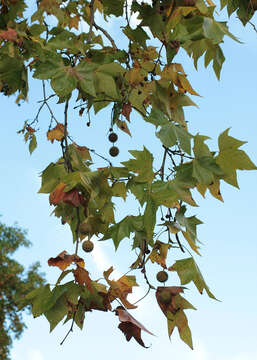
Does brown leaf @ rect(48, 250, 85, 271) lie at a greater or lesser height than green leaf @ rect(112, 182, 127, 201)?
lesser

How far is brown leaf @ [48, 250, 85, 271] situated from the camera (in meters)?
1.72

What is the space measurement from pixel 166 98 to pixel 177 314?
0.90m

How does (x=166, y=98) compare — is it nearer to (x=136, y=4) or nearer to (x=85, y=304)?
(x=136, y=4)

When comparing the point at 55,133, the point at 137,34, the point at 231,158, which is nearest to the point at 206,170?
the point at 231,158

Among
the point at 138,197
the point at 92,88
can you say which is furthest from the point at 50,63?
the point at 138,197

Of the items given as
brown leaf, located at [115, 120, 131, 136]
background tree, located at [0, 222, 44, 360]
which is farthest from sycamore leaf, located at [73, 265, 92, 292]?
background tree, located at [0, 222, 44, 360]

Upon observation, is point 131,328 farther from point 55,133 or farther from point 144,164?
point 55,133

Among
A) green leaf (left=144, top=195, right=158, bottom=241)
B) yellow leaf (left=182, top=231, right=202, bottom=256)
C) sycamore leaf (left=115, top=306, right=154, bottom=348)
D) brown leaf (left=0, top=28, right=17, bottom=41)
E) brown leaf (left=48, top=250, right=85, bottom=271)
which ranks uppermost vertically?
brown leaf (left=0, top=28, right=17, bottom=41)

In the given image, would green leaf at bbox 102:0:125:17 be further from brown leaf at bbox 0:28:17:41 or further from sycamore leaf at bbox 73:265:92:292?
sycamore leaf at bbox 73:265:92:292

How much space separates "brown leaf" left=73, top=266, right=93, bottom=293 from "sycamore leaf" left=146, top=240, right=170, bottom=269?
1.24 ft

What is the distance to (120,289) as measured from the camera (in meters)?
1.93

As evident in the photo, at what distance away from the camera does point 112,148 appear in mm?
2527

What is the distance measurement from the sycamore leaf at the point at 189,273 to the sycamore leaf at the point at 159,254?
0.61ft

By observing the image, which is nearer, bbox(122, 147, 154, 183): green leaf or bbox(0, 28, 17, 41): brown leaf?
bbox(122, 147, 154, 183): green leaf
